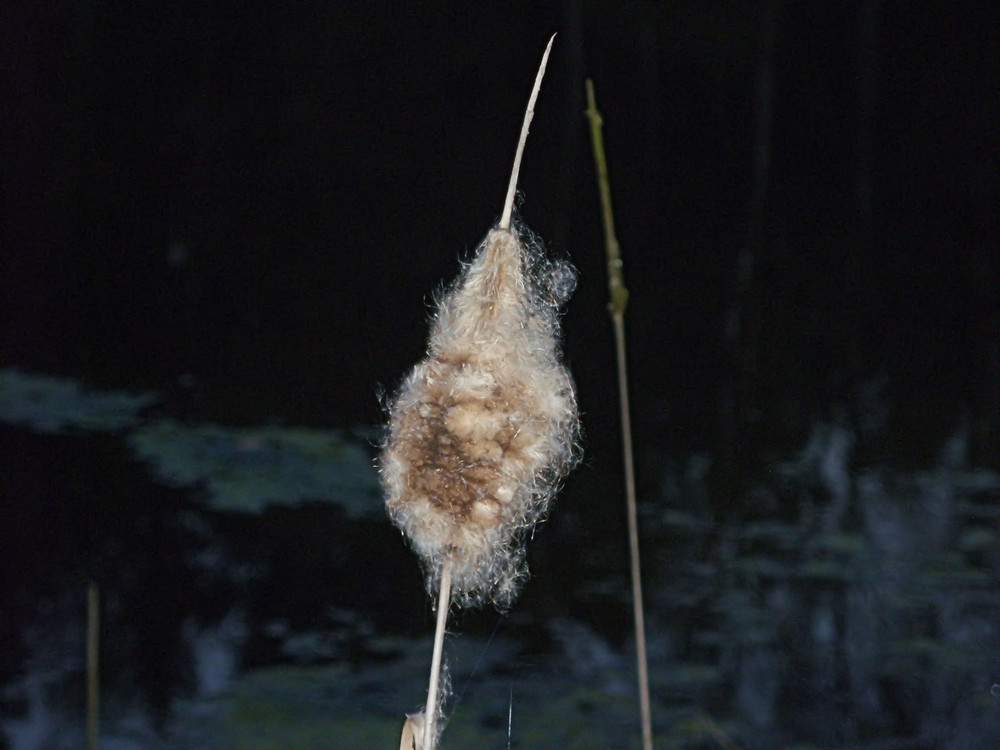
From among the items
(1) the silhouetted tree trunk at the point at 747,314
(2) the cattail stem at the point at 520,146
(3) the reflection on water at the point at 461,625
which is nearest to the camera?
(2) the cattail stem at the point at 520,146

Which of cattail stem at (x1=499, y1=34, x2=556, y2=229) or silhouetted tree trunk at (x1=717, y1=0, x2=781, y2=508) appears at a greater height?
silhouetted tree trunk at (x1=717, y1=0, x2=781, y2=508)

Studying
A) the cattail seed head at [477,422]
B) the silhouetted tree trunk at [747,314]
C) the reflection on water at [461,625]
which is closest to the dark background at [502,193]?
the silhouetted tree trunk at [747,314]

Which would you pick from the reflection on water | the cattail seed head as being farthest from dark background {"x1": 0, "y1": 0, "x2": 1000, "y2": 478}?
the cattail seed head

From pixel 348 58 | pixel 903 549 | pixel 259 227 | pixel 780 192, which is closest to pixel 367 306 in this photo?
pixel 259 227

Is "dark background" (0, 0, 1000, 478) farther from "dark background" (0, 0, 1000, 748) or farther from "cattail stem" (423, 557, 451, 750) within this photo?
"cattail stem" (423, 557, 451, 750)

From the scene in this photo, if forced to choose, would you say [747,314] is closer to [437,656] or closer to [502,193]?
[502,193]

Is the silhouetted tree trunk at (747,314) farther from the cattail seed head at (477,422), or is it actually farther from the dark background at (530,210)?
the cattail seed head at (477,422)

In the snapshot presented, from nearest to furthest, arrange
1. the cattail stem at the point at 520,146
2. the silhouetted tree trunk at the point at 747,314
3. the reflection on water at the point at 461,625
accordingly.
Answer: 1. the cattail stem at the point at 520,146
2. the reflection on water at the point at 461,625
3. the silhouetted tree trunk at the point at 747,314

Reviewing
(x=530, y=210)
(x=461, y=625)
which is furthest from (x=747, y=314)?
(x=461, y=625)

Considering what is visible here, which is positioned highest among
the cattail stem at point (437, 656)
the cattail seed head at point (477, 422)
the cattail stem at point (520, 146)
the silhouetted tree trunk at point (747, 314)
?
the silhouetted tree trunk at point (747, 314)
